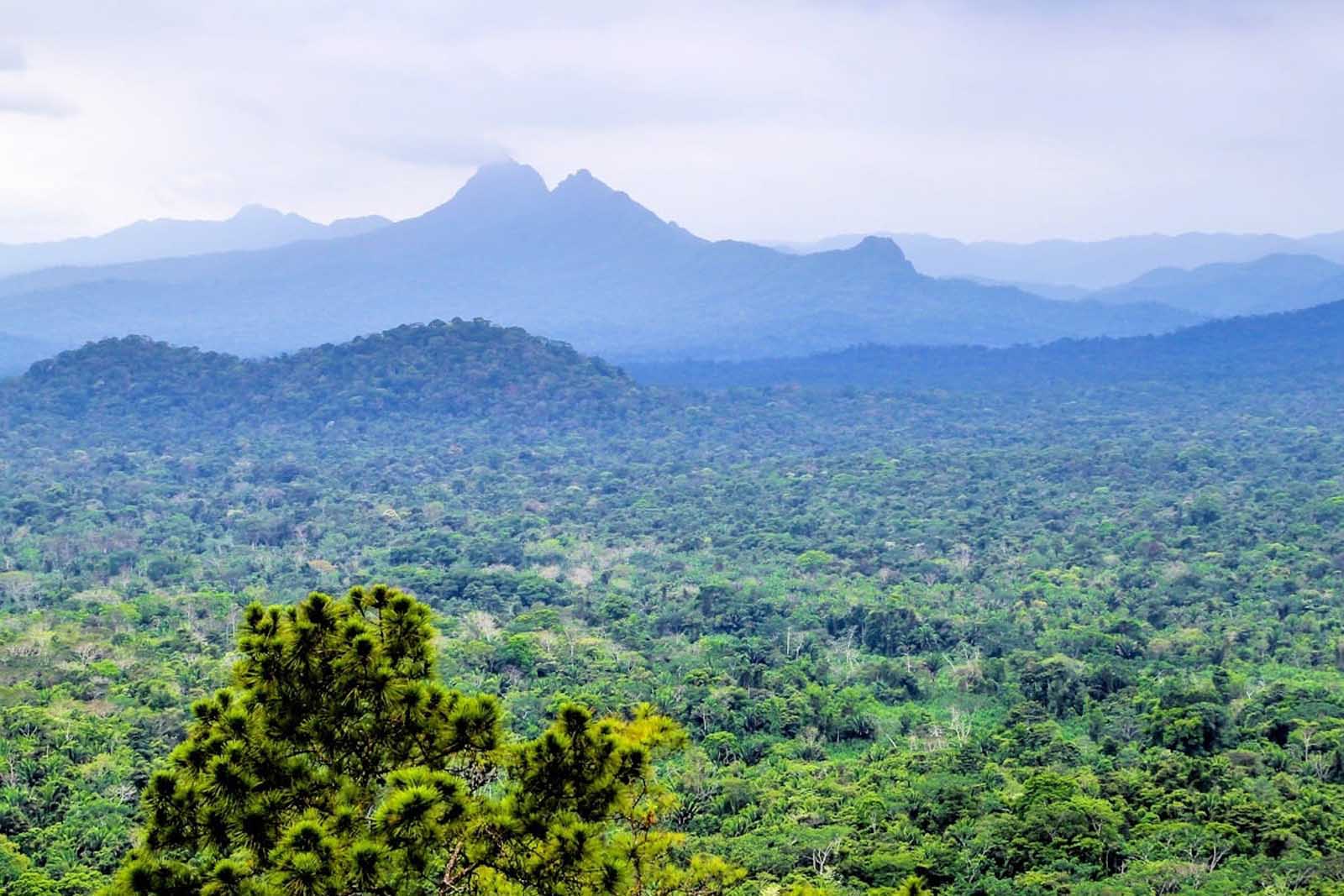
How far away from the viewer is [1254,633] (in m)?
30.6

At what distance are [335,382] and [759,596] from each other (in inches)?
2110

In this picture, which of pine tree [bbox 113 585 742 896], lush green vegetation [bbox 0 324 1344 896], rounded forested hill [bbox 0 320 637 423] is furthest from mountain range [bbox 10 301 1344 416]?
pine tree [bbox 113 585 742 896]

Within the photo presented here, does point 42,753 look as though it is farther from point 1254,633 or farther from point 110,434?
point 110,434

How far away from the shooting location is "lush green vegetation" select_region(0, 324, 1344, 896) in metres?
17.8

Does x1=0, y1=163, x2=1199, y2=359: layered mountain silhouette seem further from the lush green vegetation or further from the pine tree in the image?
the pine tree

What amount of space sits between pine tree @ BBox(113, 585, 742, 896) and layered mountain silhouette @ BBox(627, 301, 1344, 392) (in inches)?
3654

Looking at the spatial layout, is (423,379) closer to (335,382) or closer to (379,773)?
(335,382)

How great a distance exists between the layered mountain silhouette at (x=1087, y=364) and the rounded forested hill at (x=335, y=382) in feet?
72.3

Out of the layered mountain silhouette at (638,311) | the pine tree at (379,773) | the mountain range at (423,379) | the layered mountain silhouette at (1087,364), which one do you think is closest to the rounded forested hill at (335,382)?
the mountain range at (423,379)

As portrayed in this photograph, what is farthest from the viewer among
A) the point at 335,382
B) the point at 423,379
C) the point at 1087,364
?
the point at 1087,364

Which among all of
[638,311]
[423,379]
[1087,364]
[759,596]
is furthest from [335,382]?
[638,311]

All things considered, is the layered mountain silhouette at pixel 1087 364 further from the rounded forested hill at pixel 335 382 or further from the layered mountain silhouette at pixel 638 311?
the layered mountain silhouette at pixel 638 311

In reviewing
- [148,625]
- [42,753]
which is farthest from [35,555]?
[42,753]

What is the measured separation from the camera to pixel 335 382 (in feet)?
271
